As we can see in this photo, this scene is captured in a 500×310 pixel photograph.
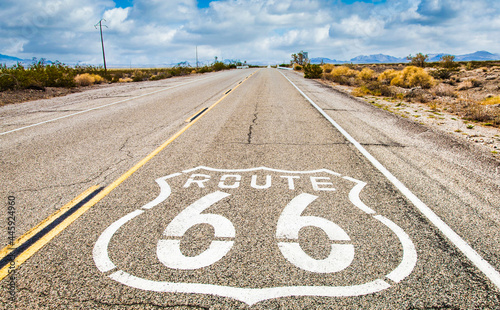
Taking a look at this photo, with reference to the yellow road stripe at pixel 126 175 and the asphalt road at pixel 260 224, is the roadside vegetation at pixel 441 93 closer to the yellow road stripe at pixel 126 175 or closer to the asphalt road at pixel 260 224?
the asphalt road at pixel 260 224

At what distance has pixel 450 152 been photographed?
19.0 ft

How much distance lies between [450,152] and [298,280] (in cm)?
499

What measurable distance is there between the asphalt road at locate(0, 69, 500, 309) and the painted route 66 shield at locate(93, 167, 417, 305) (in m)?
0.01

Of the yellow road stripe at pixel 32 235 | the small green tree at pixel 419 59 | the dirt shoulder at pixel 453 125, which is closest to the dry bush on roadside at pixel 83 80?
the dirt shoulder at pixel 453 125

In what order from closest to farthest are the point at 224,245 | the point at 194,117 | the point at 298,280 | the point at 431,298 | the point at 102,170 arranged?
the point at 431,298 < the point at 298,280 < the point at 224,245 < the point at 102,170 < the point at 194,117

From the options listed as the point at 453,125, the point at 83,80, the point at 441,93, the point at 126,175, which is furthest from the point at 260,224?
the point at 83,80

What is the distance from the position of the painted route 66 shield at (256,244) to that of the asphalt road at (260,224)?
0.01 meters

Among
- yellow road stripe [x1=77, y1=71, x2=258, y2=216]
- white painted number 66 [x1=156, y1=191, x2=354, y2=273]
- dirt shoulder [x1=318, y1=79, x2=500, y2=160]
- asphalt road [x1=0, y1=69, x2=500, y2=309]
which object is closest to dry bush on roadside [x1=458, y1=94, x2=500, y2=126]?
dirt shoulder [x1=318, y1=79, x2=500, y2=160]

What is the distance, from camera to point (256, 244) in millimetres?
2791

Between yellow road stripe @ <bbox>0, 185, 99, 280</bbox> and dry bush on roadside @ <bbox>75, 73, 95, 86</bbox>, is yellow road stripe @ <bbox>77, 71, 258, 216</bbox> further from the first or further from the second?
dry bush on roadside @ <bbox>75, 73, 95, 86</bbox>

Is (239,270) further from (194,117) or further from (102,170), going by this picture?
(194,117)

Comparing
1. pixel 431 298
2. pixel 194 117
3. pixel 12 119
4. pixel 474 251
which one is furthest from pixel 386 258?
pixel 12 119

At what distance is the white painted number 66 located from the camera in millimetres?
2520

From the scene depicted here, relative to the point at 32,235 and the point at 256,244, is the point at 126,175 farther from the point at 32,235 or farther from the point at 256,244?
the point at 256,244
